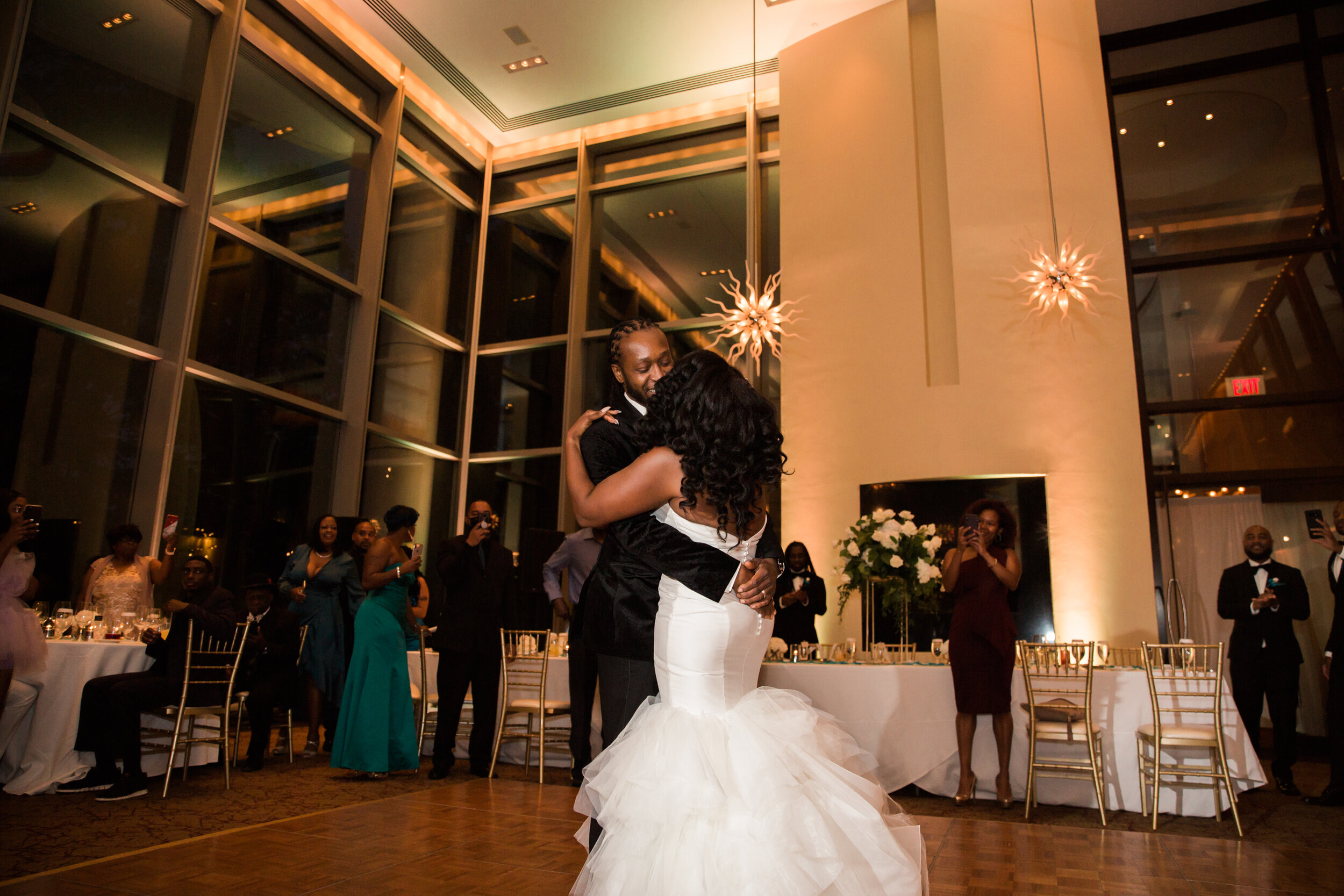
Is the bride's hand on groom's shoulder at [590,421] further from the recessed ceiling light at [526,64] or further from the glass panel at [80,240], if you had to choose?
the recessed ceiling light at [526,64]

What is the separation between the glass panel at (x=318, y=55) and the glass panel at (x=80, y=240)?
2.51 metres

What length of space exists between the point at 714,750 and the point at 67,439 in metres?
6.94

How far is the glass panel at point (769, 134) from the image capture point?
34.2ft

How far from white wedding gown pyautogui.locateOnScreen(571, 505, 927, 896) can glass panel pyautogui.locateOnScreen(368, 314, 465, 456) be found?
8.66m

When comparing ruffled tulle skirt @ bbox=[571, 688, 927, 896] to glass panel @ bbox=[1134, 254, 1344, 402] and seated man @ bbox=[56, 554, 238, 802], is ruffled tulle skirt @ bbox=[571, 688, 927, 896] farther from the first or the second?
glass panel @ bbox=[1134, 254, 1344, 402]

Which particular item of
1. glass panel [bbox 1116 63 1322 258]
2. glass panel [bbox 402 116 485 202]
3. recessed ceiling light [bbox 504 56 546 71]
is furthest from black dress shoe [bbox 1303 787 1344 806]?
glass panel [bbox 402 116 485 202]

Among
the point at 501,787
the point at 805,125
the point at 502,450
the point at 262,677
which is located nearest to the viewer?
the point at 501,787

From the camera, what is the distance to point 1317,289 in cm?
803

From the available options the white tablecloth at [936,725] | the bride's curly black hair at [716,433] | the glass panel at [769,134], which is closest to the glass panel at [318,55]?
the glass panel at [769,134]

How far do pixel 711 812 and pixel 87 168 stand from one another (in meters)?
7.82

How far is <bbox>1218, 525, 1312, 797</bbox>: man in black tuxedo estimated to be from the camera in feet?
17.9

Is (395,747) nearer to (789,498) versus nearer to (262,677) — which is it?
(262,677)

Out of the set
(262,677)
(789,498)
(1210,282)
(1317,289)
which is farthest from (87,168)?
(1317,289)

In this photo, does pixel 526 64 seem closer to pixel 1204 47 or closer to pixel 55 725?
pixel 1204 47
